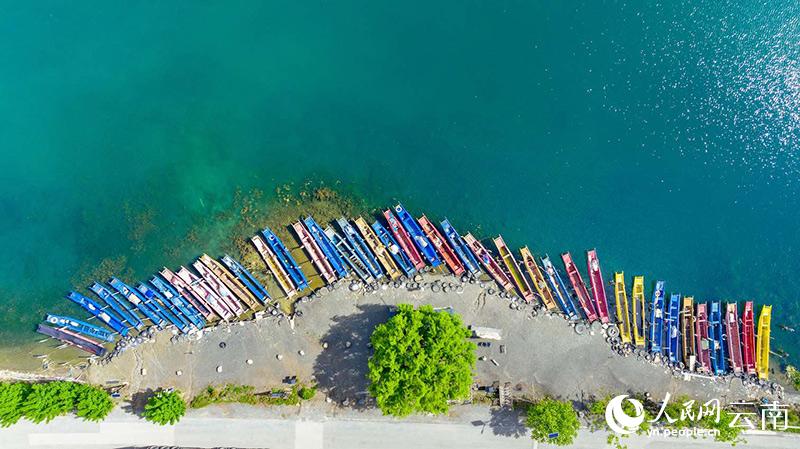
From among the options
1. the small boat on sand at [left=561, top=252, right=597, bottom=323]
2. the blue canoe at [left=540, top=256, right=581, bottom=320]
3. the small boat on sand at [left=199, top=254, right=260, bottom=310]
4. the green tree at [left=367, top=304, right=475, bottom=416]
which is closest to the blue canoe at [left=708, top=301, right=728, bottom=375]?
the small boat on sand at [left=561, top=252, right=597, bottom=323]

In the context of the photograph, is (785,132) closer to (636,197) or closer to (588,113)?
(636,197)

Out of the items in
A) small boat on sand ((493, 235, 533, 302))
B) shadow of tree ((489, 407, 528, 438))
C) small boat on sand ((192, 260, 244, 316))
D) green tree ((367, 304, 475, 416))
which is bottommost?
shadow of tree ((489, 407, 528, 438))

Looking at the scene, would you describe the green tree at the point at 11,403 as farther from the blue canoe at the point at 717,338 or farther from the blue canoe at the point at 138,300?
the blue canoe at the point at 717,338

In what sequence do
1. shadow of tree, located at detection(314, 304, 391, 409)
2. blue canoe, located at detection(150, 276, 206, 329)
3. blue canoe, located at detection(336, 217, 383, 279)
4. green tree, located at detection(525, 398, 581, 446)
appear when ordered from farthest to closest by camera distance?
blue canoe, located at detection(336, 217, 383, 279) < blue canoe, located at detection(150, 276, 206, 329) < shadow of tree, located at detection(314, 304, 391, 409) < green tree, located at detection(525, 398, 581, 446)

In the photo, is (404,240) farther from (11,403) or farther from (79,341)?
(11,403)

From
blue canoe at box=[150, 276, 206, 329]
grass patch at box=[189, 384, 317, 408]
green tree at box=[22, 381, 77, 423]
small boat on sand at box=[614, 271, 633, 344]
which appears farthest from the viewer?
small boat on sand at box=[614, 271, 633, 344]

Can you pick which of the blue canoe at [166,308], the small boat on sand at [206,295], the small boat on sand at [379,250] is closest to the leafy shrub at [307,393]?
the small boat on sand at [206,295]

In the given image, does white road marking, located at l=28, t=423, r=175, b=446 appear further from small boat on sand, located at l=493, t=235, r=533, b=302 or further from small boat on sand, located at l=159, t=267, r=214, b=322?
small boat on sand, located at l=493, t=235, r=533, b=302
